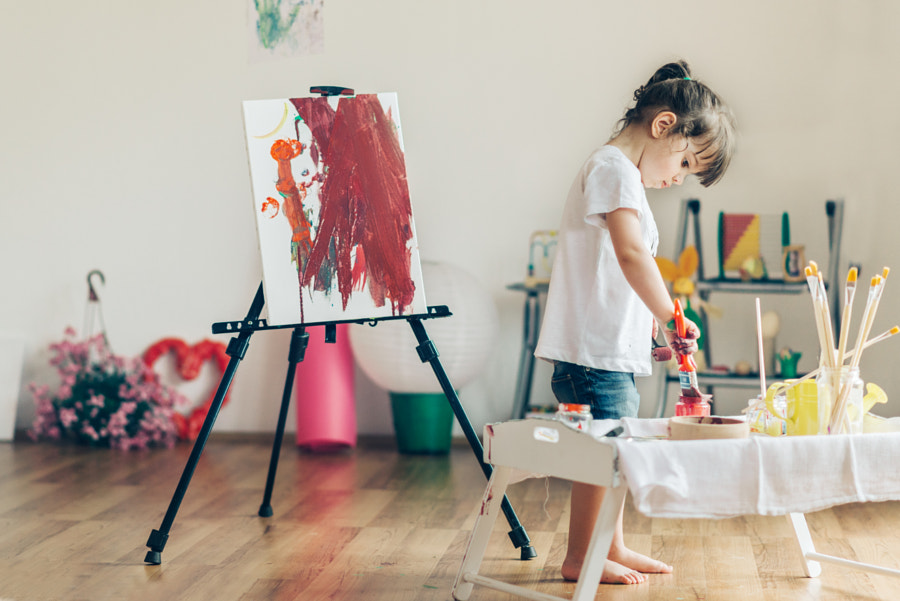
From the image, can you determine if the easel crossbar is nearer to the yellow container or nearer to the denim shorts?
the denim shorts

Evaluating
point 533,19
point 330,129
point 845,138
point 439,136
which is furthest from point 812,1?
point 330,129

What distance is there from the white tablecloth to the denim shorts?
1.41 feet

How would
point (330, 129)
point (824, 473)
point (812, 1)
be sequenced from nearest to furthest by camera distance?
1. point (824, 473)
2. point (330, 129)
3. point (812, 1)

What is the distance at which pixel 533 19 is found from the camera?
144 inches

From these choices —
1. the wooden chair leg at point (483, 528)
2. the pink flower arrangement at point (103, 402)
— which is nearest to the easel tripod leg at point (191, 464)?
the wooden chair leg at point (483, 528)

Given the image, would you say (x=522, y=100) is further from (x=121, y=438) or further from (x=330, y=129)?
(x=121, y=438)

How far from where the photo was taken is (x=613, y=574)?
1.90m

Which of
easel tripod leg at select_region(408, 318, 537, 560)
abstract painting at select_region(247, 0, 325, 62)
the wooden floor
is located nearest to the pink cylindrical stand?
the wooden floor

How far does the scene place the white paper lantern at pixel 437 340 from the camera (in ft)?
11.1

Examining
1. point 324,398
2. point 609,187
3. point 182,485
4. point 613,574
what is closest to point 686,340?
point 609,187

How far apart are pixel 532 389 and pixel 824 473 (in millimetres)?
2305

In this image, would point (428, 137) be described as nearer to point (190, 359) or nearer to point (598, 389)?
point (190, 359)

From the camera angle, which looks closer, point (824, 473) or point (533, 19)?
point (824, 473)

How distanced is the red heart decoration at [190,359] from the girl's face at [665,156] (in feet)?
8.05
